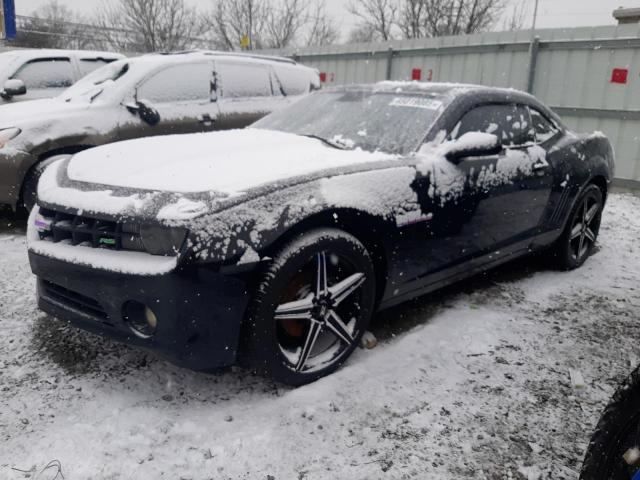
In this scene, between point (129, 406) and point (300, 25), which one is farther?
point (300, 25)

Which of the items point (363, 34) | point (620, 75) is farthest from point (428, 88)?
point (363, 34)

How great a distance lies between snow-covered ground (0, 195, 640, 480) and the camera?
2.11 m

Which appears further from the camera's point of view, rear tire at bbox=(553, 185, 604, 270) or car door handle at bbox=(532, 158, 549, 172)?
rear tire at bbox=(553, 185, 604, 270)

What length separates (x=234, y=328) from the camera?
2291 mm

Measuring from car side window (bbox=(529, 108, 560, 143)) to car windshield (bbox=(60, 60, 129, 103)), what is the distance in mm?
4092

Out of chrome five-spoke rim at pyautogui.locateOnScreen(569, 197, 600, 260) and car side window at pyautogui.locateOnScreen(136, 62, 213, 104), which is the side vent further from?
car side window at pyautogui.locateOnScreen(136, 62, 213, 104)

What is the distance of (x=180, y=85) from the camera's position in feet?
19.2

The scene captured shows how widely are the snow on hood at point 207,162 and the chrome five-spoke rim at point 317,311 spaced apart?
483 millimetres

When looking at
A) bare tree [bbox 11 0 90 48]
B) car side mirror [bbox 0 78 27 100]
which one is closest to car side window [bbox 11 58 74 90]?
car side mirror [bbox 0 78 27 100]

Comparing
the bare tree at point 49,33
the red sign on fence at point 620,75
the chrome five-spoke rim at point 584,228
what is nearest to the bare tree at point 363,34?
the bare tree at point 49,33

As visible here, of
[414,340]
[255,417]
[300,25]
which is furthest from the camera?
[300,25]

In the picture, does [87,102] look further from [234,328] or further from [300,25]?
[300,25]

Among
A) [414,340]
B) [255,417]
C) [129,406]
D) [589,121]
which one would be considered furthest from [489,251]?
[589,121]

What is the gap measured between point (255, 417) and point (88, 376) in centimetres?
90
